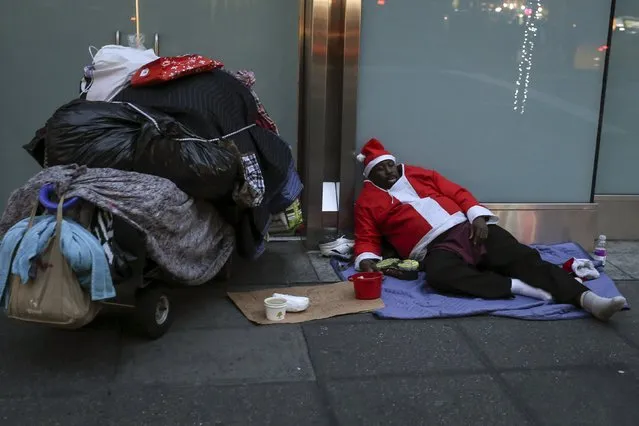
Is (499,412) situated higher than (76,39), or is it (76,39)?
(76,39)

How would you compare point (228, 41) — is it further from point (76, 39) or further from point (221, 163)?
point (221, 163)

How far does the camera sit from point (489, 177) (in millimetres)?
5371

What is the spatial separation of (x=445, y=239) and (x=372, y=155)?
2.59 feet

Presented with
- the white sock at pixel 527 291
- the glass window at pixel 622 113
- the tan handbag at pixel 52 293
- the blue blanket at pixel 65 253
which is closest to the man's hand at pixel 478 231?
the white sock at pixel 527 291

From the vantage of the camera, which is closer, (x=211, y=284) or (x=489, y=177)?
(x=211, y=284)

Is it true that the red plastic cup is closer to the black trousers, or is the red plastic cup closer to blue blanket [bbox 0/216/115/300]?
the black trousers

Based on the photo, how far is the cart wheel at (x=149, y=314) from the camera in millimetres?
3361

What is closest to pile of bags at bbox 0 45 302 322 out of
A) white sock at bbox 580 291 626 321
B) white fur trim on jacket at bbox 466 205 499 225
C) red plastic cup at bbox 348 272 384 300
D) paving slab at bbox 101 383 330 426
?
paving slab at bbox 101 383 330 426

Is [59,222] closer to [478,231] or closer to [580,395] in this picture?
[580,395]

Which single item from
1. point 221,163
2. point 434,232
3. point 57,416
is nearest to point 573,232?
point 434,232

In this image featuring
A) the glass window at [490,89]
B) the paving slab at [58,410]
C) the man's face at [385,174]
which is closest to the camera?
the paving slab at [58,410]

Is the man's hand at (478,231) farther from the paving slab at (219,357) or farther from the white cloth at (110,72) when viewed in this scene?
the white cloth at (110,72)

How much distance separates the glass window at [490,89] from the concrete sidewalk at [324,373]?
167 centimetres

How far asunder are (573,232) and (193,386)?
356cm
